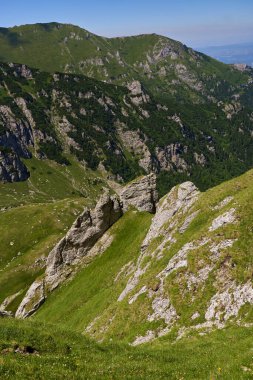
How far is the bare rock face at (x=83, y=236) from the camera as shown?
322 ft

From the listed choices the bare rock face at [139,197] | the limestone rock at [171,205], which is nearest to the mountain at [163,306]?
the limestone rock at [171,205]

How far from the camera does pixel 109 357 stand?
2973 centimetres

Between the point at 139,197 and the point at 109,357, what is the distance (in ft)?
245

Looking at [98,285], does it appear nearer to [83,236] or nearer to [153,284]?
[83,236]

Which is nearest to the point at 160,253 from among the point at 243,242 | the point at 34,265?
Answer: the point at 243,242

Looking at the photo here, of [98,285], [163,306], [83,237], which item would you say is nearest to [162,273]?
[163,306]

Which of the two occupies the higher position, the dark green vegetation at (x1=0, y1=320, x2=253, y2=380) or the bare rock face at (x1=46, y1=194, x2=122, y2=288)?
the dark green vegetation at (x1=0, y1=320, x2=253, y2=380)

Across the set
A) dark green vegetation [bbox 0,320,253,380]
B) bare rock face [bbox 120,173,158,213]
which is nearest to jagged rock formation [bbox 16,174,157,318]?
bare rock face [bbox 120,173,158,213]

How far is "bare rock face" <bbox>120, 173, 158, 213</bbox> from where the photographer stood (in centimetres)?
10250

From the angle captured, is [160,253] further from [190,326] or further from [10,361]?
[10,361]

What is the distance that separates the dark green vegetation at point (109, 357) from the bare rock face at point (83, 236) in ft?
205

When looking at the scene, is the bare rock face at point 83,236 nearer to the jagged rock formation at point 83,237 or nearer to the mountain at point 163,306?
the jagged rock formation at point 83,237

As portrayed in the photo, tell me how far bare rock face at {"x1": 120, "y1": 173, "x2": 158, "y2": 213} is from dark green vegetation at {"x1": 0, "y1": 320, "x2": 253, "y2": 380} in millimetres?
65700

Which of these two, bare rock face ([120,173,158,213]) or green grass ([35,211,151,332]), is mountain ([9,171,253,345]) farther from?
bare rock face ([120,173,158,213])
